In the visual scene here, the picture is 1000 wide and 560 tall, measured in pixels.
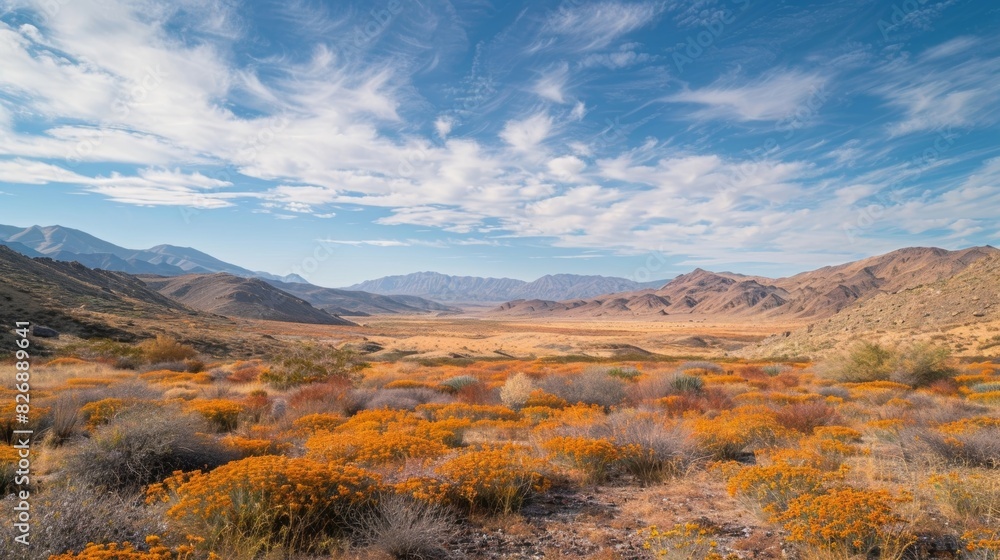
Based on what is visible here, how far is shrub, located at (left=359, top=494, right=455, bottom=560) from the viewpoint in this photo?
454 centimetres

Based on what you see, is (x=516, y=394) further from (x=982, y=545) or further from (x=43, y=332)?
(x=43, y=332)

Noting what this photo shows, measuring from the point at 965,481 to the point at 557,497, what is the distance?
488cm

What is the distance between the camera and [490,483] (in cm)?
582

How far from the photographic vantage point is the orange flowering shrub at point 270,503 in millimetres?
4496

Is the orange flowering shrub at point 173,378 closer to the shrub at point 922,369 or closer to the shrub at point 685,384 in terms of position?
the shrub at point 685,384

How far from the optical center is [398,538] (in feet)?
14.9

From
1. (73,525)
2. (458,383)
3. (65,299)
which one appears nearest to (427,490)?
(73,525)

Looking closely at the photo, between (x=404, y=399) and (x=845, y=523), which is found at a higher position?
(x=845, y=523)

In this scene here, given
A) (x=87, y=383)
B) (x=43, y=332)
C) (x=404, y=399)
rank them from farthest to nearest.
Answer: (x=43, y=332) → (x=87, y=383) → (x=404, y=399)

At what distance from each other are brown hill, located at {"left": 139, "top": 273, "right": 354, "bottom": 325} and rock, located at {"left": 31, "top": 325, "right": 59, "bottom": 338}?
3319 inches

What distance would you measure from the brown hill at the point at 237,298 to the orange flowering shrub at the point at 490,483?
116m

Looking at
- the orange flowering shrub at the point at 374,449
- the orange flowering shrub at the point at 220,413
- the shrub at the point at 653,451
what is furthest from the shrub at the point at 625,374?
the orange flowering shrub at the point at 220,413

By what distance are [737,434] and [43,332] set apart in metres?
36.8

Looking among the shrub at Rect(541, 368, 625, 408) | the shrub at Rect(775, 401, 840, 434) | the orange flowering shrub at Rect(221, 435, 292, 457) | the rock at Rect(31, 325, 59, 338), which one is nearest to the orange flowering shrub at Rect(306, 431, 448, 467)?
the orange flowering shrub at Rect(221, 435, 292, 457)
